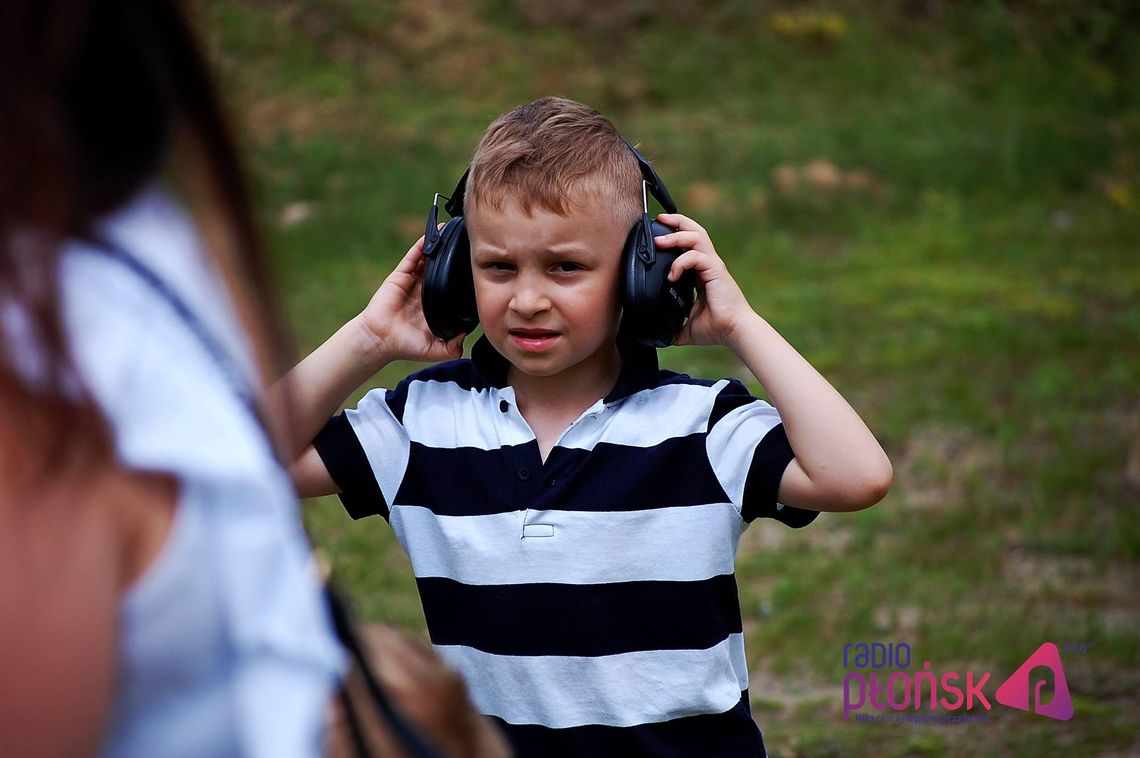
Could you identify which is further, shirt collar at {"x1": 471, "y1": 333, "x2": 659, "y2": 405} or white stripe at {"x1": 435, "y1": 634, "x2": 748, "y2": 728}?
shirt collar at {"x1": 471, "y1": 333, "x2": 659, "y2": 405}

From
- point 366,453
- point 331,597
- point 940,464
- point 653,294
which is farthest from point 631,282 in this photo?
point 940,464

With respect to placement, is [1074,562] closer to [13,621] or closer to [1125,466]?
[1125,466]

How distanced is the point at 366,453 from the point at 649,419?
48cm

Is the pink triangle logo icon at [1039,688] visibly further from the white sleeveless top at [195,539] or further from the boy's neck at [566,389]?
the white sleeveless top at [195,539]

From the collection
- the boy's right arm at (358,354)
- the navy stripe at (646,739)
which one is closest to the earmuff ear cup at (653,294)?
the boy's right arm at (358,354)

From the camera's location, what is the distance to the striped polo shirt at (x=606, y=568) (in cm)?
212

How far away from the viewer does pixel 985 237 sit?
9.21m

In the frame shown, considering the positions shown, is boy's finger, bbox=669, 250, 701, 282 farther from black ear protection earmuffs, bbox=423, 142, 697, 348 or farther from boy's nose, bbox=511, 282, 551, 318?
boy's nose, bbox=511, 282, 551, 318

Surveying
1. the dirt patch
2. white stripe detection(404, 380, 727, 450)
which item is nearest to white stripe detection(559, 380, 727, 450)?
white stripe detection(404, 380, 727, 450)

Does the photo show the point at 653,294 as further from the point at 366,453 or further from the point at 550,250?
the point at 366,453

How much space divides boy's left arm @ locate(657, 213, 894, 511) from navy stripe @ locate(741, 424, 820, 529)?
0.04 ft

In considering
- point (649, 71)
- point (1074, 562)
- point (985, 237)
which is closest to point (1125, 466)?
point (1074, 562)

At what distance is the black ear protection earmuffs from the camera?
7.14 feet

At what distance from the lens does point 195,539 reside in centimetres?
95
